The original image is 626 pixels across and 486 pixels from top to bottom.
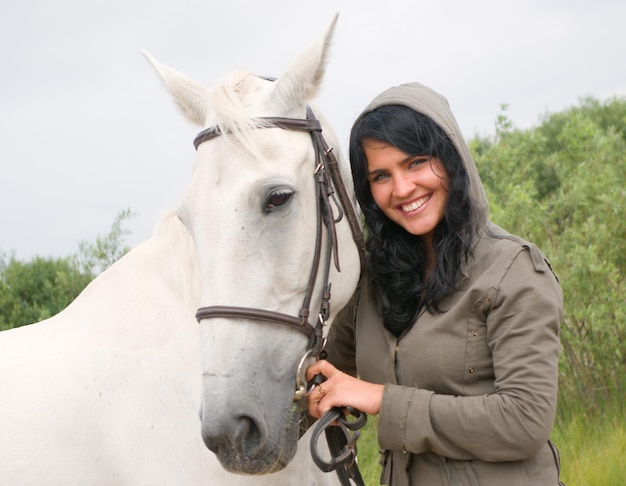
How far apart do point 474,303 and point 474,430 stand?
382 mm

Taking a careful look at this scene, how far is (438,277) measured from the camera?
95.0 inches

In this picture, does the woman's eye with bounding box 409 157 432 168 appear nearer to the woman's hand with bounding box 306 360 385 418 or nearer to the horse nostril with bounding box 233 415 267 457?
the woman's hand with bounding box 306 360 385 418

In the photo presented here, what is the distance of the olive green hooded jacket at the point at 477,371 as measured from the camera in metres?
2.17

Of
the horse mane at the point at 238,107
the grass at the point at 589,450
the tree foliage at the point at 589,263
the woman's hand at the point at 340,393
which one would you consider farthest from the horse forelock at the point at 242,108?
the tree foliage at the point at 589,263

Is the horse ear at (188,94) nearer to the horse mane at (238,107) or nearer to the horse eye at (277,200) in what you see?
the horse mane at (238,107)

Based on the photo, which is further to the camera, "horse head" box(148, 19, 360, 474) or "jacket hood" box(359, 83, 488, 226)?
"jacket hood" box(359, 83, 488, 226)

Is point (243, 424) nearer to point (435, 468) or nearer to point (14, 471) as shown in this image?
point (435, 468)

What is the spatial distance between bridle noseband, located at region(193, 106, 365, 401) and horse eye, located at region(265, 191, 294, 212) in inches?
6.5

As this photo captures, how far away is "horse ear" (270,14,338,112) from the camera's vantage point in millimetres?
2418

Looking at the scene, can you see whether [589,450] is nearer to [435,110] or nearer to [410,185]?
[410,185]

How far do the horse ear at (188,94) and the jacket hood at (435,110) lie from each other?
55cm

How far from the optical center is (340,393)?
2322 millimetres

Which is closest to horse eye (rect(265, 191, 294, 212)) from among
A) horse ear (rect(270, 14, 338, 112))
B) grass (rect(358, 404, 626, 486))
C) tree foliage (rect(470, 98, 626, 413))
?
horse ear (rect(270, 14, 338, 112))

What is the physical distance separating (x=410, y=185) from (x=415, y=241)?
0.89ft
